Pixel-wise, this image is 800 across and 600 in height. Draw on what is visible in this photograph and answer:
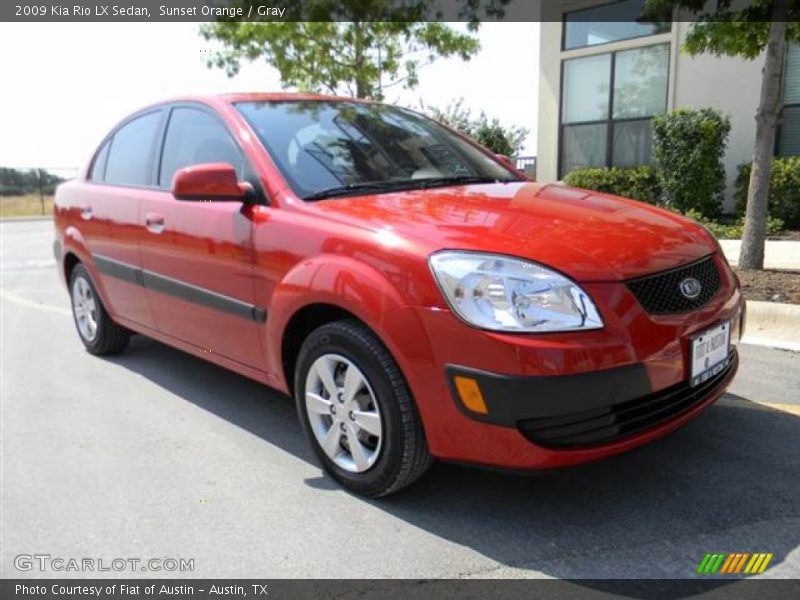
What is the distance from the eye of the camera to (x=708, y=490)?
2.82 m

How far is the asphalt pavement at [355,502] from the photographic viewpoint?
2473 millimetres

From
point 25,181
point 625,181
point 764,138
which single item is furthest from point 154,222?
point 25,181

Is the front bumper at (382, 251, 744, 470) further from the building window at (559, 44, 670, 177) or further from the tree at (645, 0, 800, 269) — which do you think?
the building window at (559, 44, 670, 177)

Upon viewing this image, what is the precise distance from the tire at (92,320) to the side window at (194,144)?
4.37 feet

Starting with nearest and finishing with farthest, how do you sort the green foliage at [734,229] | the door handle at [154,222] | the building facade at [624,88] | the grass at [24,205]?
the door handle at [154,222], the green foliage at [734,229], the building facade at [624,88], the grass at [24,205]

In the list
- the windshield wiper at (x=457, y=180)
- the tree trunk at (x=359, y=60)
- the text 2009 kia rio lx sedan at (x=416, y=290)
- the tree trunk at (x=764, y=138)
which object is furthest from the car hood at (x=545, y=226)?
the tree trunk at (x=359, y=60)

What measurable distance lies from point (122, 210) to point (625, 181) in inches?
377

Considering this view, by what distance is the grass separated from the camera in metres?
26.0

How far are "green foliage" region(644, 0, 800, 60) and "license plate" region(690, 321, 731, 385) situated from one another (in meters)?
4.41

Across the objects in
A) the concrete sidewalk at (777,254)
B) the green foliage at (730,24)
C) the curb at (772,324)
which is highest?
the green foliage at (730,24)

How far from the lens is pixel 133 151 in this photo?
4.59m

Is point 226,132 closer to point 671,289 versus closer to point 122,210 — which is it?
point 122,210

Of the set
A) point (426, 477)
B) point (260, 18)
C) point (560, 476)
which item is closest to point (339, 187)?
point (426, 477)

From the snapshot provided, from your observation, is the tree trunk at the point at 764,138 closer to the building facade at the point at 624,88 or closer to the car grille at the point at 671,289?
the car grille at the point at 671,289
